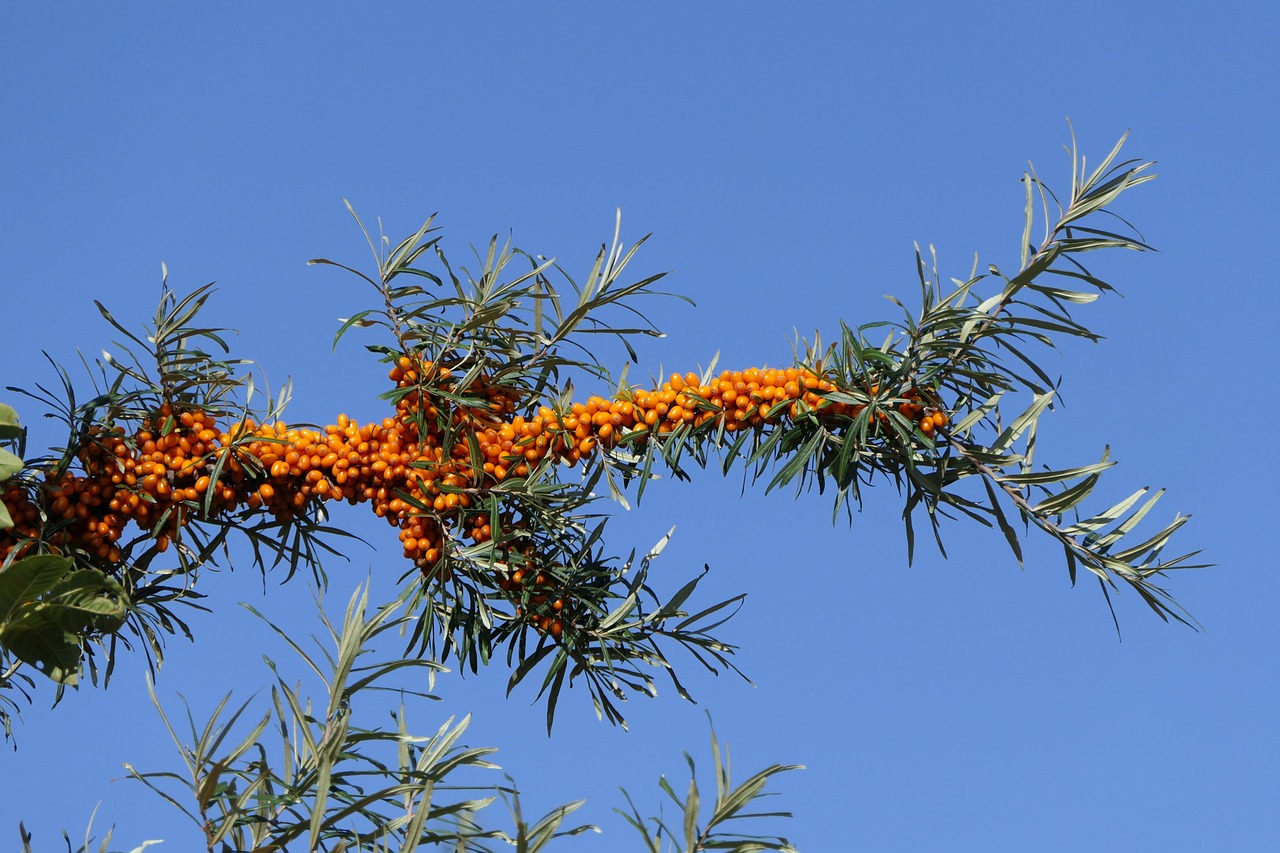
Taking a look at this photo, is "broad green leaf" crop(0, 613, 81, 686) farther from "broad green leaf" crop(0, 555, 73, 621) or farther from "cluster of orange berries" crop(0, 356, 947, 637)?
"cluster of orange berries" crop(0, 356, 947, 637)

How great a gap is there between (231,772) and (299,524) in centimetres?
76

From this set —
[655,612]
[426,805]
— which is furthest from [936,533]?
[426,805]

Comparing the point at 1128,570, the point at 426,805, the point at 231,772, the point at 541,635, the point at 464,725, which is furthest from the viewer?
the point at 541,635

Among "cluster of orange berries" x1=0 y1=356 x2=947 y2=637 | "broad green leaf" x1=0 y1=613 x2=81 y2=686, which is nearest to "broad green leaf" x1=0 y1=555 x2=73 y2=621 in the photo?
"broad green leaf" x1=0 y1=613 x2=81 y2=686

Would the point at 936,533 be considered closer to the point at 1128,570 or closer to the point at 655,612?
the point at 1128,570

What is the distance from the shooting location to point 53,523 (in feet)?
7.81

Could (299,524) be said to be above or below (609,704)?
above

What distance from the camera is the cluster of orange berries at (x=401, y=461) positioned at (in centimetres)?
232

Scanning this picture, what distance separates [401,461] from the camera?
2377mm

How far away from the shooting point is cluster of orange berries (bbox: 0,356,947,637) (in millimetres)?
2320

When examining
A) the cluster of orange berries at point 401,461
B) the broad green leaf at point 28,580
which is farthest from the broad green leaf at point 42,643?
the cluster of orange berries at point 401,461

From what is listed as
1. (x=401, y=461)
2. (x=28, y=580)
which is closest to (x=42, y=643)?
(x=28, y=580)

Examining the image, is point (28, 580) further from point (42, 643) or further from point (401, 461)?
point (401, 461)

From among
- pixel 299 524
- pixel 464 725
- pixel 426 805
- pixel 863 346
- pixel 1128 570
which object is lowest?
pixel 426 805
